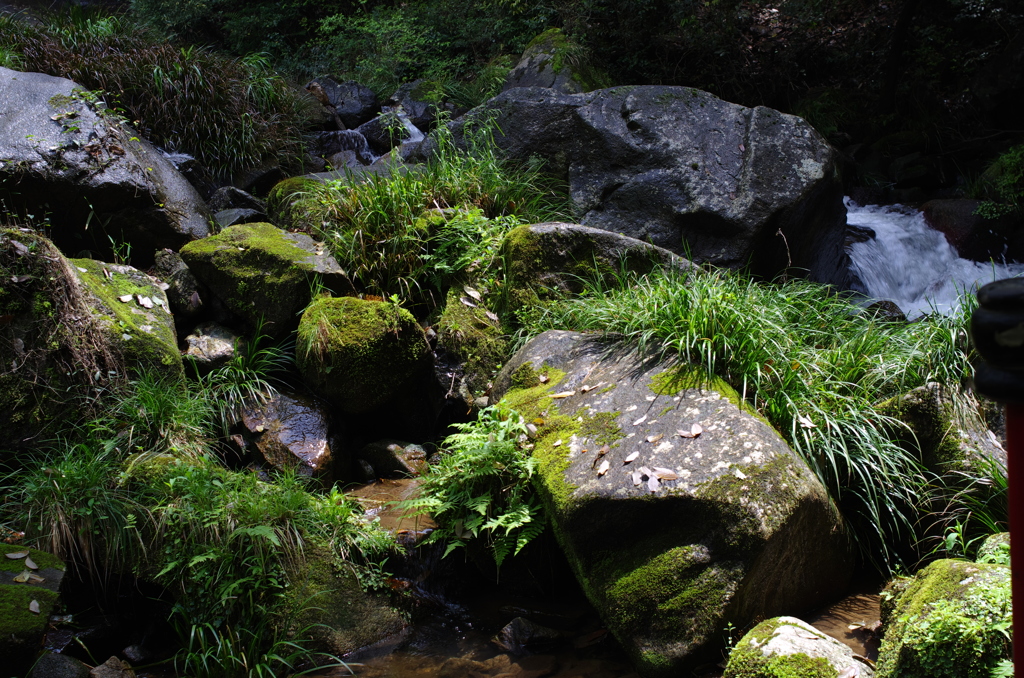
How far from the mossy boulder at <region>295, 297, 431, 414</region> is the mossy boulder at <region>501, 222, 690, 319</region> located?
2.96 ft

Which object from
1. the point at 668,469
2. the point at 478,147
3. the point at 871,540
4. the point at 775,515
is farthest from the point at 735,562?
the point at 478,147

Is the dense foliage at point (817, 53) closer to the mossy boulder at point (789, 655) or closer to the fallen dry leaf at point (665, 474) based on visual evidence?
the fallen dry leaf at point (665, 474)

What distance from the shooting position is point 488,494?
145 inches

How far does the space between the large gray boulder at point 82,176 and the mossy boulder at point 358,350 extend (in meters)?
1.98

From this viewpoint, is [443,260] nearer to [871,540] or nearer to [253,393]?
[253,393]

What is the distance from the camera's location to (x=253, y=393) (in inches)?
197

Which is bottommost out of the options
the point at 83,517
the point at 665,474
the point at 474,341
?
the point at 83,517

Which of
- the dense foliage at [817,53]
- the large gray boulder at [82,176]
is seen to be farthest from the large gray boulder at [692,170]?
the dense foliage at [817,53]

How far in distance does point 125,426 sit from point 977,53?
11.2 meters

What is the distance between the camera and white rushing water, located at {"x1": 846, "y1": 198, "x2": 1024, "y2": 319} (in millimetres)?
7551

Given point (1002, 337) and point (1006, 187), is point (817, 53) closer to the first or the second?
point (1006, 187)

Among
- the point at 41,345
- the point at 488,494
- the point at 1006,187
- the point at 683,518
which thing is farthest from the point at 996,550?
the point at 1006,187

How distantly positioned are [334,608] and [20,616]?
1394mm

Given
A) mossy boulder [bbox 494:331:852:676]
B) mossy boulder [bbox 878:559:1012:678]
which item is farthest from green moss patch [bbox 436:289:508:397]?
mossy boulder [bbox 878:559:1012:678]
